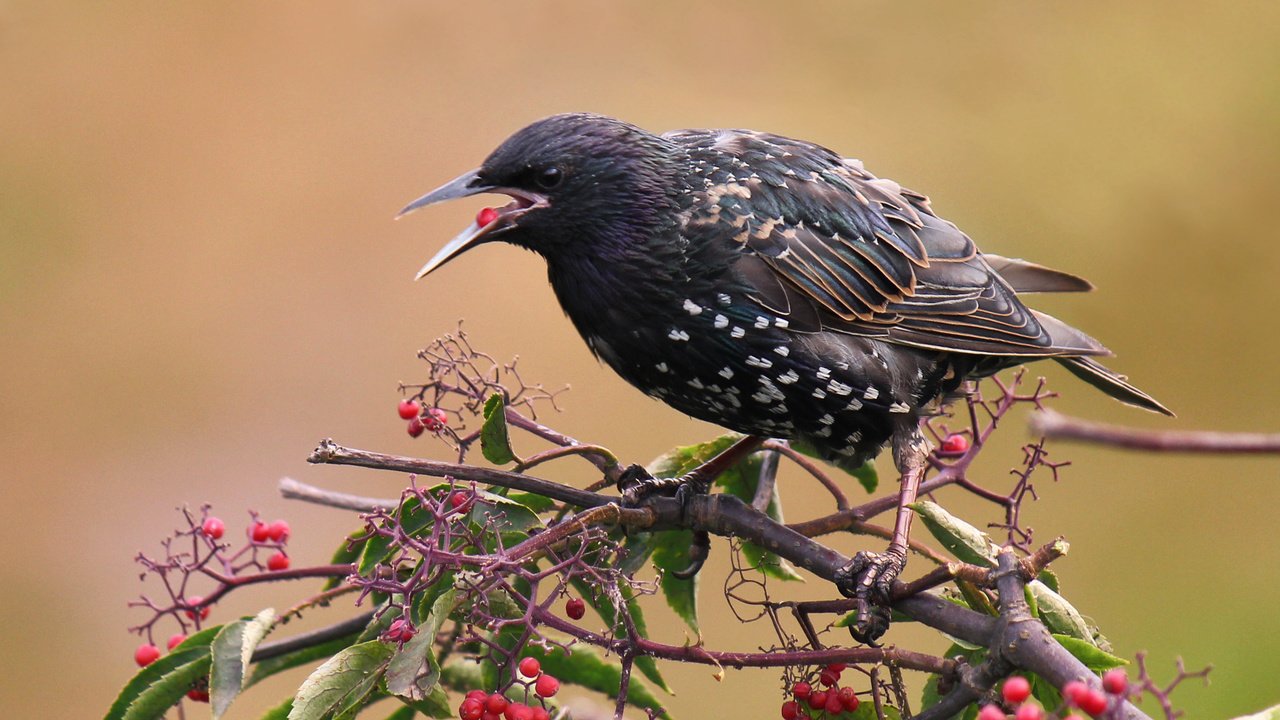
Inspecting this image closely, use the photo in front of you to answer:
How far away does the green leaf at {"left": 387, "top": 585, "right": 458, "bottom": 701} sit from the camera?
2088 mm

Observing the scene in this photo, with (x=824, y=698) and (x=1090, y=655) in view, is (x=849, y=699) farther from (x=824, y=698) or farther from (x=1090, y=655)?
(x=1090, y=655)

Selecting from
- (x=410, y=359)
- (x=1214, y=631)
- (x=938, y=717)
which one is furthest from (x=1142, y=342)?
(x=938, y=717)

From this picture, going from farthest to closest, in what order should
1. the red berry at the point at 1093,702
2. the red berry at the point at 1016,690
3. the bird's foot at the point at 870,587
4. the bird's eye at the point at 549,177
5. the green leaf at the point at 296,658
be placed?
the bird's eye at the point at 549,177 → the green leaf at the point at 296,658 → the bird's foot at the point at 870,587 → the red berry at the point at 1016,690 → the red berry at the point at 1093,702

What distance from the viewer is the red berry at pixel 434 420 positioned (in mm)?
2508

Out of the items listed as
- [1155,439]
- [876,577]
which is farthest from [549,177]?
[1155,439]

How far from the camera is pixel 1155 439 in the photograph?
86 centimetres

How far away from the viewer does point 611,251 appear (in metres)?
2.93

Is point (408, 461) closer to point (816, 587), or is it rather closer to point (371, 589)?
point (371, 589)

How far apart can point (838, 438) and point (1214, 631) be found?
4.72 meters

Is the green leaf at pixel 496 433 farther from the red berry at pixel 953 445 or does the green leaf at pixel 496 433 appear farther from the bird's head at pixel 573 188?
the red berry at pixel 953 445

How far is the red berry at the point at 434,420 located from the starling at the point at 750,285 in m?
0.30

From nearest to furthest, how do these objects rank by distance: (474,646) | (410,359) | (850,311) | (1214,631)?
1. (474,646)
2. (850,311)
3. (1214,631)
4. (410,359)

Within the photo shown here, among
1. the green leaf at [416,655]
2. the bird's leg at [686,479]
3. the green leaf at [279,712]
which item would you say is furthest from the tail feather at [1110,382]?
the green leaf at [279,712]

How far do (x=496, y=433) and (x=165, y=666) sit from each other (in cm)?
82
